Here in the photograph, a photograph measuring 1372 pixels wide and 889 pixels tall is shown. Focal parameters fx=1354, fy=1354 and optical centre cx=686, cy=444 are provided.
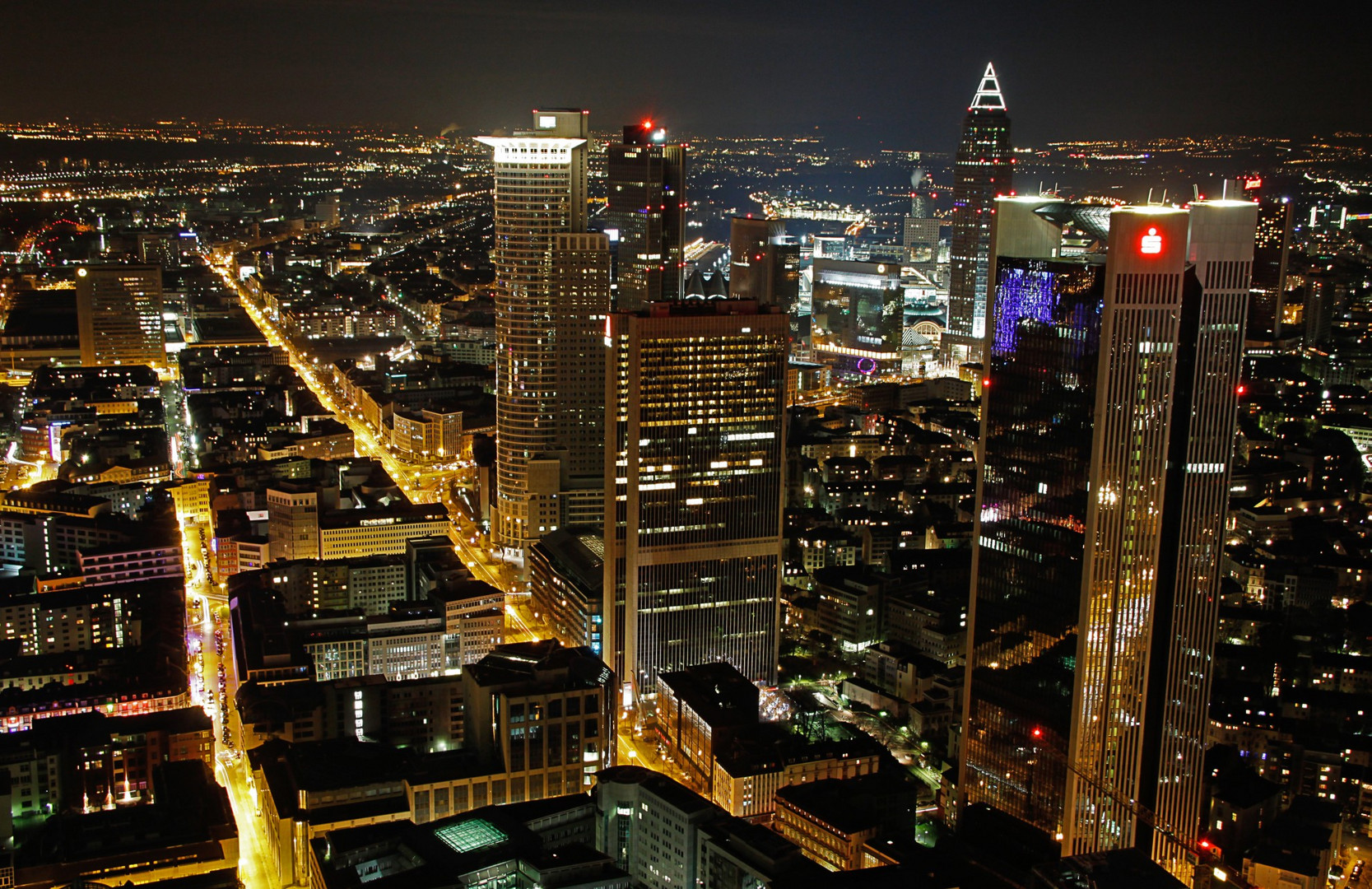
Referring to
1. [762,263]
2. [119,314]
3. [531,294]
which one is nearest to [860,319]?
[762,263]

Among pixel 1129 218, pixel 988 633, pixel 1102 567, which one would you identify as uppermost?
pixel 1129 218

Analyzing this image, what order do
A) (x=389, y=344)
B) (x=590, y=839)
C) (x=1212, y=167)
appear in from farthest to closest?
1. (x=389, y=344)
2. (x=1212, y=167)
3. (x=590, y=839)

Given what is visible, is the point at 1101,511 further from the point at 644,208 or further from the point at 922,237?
the point at 922,237

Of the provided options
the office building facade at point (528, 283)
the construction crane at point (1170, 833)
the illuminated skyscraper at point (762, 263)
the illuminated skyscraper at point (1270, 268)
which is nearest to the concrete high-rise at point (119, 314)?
the office building facade at point (528, 283)

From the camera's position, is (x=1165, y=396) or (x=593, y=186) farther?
(x=593, y=186)

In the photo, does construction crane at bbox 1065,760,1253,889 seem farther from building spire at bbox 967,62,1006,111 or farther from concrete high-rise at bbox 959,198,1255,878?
building spire at bbox 967,62,1006,111

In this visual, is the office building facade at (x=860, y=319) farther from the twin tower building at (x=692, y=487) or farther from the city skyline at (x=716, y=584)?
the twin tower building at (x=692, y=487)

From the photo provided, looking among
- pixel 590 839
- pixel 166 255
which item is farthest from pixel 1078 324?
pixel 166 255

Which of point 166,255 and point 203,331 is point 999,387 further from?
point 166,255
